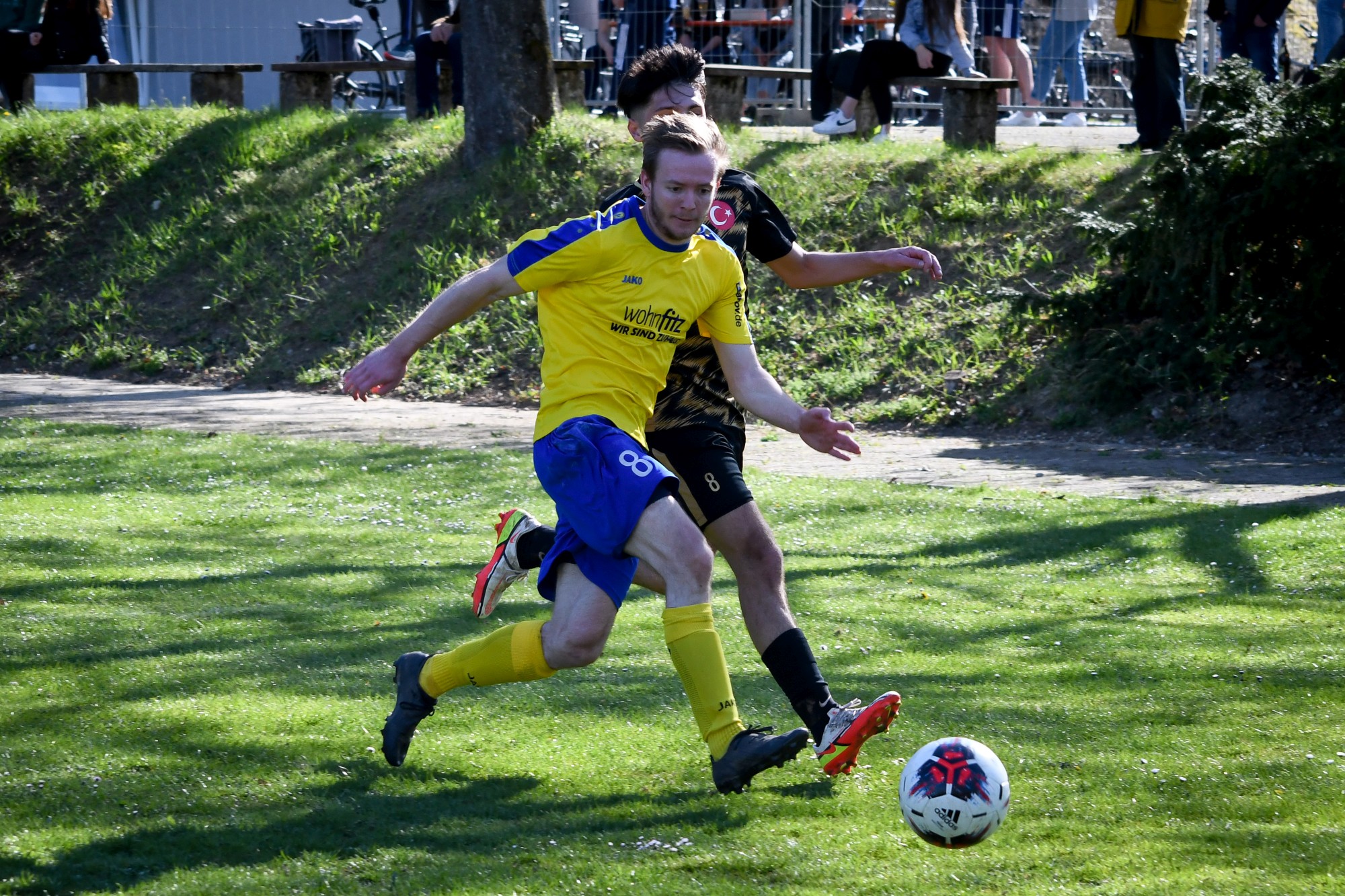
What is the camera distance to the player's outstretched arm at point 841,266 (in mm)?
5340

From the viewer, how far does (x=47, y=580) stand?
272 inches

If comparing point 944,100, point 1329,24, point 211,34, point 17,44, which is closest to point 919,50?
point 944,100

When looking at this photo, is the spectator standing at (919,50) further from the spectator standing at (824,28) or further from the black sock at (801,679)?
the black sock at (801,679)

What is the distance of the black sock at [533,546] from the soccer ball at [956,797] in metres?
1.83

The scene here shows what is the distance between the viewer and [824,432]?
4570 millimetres

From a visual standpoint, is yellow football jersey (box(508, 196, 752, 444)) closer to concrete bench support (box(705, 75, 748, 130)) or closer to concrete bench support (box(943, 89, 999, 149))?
concrete bench support (box(943, 89, 999, 149))

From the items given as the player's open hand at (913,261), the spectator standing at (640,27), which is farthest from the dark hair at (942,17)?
the player's open hand at (913,261)

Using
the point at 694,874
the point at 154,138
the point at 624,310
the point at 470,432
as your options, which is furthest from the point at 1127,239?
the point at 154,138

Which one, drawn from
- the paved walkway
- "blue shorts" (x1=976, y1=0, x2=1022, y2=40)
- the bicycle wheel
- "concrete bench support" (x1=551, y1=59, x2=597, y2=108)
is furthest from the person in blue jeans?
"blue shorts" (x1=976, y1=0, x2=1022, y2=40)

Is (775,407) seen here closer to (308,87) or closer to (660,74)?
(660,74)

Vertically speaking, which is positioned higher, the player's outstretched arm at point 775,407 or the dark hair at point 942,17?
the dark hair at point 942,17

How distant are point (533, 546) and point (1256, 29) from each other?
400 inches

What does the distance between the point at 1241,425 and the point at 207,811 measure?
322 inches

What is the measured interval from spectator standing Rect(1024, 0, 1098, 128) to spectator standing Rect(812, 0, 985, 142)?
271cm
